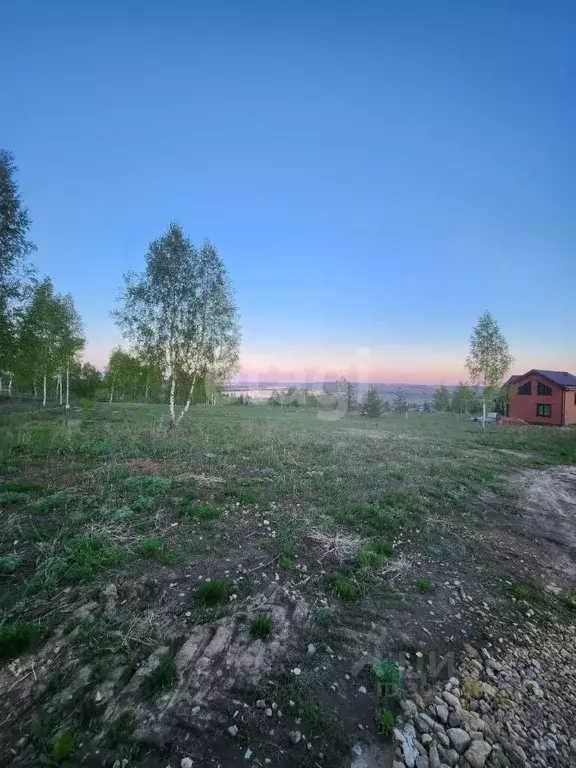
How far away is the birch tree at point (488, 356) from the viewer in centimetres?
3091

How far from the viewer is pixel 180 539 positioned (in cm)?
673

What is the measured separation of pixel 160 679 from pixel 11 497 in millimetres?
6837

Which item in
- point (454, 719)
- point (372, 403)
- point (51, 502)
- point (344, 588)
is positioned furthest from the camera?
point (372, 403)

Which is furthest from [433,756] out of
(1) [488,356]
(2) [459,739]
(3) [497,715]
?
(1) [488,356]

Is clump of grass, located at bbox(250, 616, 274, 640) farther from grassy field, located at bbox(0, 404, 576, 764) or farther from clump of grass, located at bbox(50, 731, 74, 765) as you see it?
clump of grass, located at bbox(50, 731, 74, 765)

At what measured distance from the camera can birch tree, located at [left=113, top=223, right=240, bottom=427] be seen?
762 inches

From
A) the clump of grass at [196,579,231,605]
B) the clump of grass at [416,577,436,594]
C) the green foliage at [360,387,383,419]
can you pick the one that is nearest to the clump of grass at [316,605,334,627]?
the clump of grass at [196,579,231,605]

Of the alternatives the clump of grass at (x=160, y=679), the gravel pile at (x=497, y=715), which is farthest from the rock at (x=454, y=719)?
the clump of grass at (x=160, y=679)

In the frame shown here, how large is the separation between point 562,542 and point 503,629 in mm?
5040

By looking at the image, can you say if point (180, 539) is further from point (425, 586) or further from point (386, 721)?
point (425, 586)

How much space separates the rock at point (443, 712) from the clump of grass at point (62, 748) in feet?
12.6

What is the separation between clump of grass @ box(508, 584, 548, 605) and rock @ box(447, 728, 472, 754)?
342 cm

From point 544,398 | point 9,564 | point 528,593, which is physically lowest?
point 528,593

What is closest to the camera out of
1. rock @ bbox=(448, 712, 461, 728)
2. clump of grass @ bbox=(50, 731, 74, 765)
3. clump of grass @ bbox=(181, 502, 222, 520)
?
clump of grass @ bbox=(50, 731, 74, 765)
